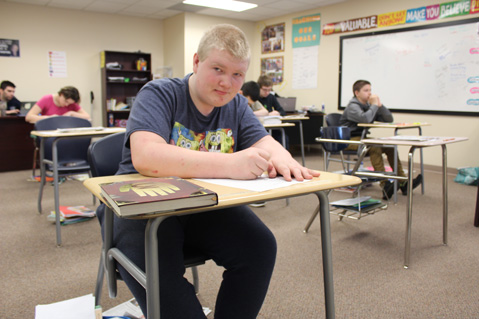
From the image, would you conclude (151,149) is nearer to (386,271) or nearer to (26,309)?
(26,309)

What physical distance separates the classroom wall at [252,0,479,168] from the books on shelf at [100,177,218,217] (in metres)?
4.78

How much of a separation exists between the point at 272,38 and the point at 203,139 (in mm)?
6311

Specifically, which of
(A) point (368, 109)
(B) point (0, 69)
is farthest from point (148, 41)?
(A) point (368, 109)

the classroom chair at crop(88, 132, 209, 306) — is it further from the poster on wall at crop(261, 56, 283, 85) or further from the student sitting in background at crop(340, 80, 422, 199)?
the poster on wall at crop(261, 56, 283, 85)

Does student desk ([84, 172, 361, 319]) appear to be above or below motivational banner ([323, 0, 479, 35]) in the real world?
below

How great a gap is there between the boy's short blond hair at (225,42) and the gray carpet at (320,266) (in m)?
1.05

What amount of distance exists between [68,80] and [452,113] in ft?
19.0

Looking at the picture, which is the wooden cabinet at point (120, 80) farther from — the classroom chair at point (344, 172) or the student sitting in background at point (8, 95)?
the classroom chair at point (344, 172)

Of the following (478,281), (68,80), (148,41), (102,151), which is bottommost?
(478,281)

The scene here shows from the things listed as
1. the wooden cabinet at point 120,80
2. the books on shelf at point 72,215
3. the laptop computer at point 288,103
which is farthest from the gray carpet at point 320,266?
the wooden cabinet at point 120,80

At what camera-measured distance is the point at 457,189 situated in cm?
389

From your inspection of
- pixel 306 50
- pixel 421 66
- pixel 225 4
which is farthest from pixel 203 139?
pixel 306 50

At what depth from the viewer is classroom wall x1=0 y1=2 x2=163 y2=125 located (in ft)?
19.5

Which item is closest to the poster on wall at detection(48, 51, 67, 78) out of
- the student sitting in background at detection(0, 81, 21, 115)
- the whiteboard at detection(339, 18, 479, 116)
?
the student sitting in background at detection(0, 81, 21, 115)
